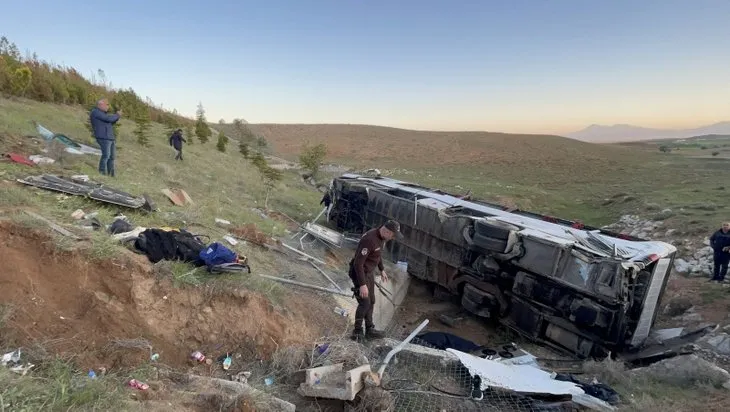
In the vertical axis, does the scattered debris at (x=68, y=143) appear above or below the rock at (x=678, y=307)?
above

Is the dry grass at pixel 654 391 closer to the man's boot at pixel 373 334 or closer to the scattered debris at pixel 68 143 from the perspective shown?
the man's boot at pixel 373 334

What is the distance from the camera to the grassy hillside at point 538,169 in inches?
749

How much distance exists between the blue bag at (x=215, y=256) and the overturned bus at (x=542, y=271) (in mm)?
4473

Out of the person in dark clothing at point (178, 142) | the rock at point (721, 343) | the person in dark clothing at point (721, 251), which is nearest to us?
the rock at point (721, 343)

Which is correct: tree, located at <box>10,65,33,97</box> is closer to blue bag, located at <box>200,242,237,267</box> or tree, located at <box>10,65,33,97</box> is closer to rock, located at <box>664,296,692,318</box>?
blue bag, located at <box>200,242,237,267</box>

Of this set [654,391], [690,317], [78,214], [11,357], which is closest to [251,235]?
[78,214]

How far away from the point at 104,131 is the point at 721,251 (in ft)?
43.0

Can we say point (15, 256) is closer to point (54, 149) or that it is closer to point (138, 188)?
point (138, 188)

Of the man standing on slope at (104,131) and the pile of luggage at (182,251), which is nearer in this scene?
the pile of luggage at (182,251)

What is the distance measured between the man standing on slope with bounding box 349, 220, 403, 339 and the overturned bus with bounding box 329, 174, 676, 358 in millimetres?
2842

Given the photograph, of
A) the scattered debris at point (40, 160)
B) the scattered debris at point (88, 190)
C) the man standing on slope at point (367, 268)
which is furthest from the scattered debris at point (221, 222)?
the man standing on slope at point (367, 268)

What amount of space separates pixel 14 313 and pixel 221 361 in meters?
1.87

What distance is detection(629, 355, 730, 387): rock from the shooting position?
5129mm

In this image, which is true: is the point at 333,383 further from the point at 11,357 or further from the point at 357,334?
the point at 11,357
